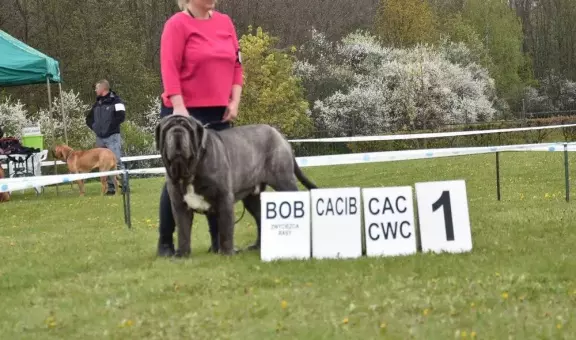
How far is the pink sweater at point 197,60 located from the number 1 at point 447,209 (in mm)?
1629

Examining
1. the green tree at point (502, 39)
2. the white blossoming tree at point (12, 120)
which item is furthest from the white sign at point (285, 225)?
the green tree at point (502, 39)

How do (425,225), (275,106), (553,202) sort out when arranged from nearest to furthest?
(425,225) → (553,202) → (275,106)

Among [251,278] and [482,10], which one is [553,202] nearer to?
[251,278]

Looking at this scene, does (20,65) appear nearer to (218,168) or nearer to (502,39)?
(218,168)

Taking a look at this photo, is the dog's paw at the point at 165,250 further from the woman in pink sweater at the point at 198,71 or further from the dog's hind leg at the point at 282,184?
the dog's hind leg at the point at 282,184

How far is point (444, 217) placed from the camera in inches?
215

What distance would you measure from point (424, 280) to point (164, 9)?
1389 inches

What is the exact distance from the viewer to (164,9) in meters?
38.2

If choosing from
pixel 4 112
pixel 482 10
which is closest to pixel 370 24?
pixel 482 10

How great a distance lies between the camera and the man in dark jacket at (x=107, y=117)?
14.6 m

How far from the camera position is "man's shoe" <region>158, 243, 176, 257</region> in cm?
584

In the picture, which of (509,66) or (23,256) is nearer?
(23,256)

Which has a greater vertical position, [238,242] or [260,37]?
[260,37]

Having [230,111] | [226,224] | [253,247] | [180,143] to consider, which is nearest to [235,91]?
[230,111]
